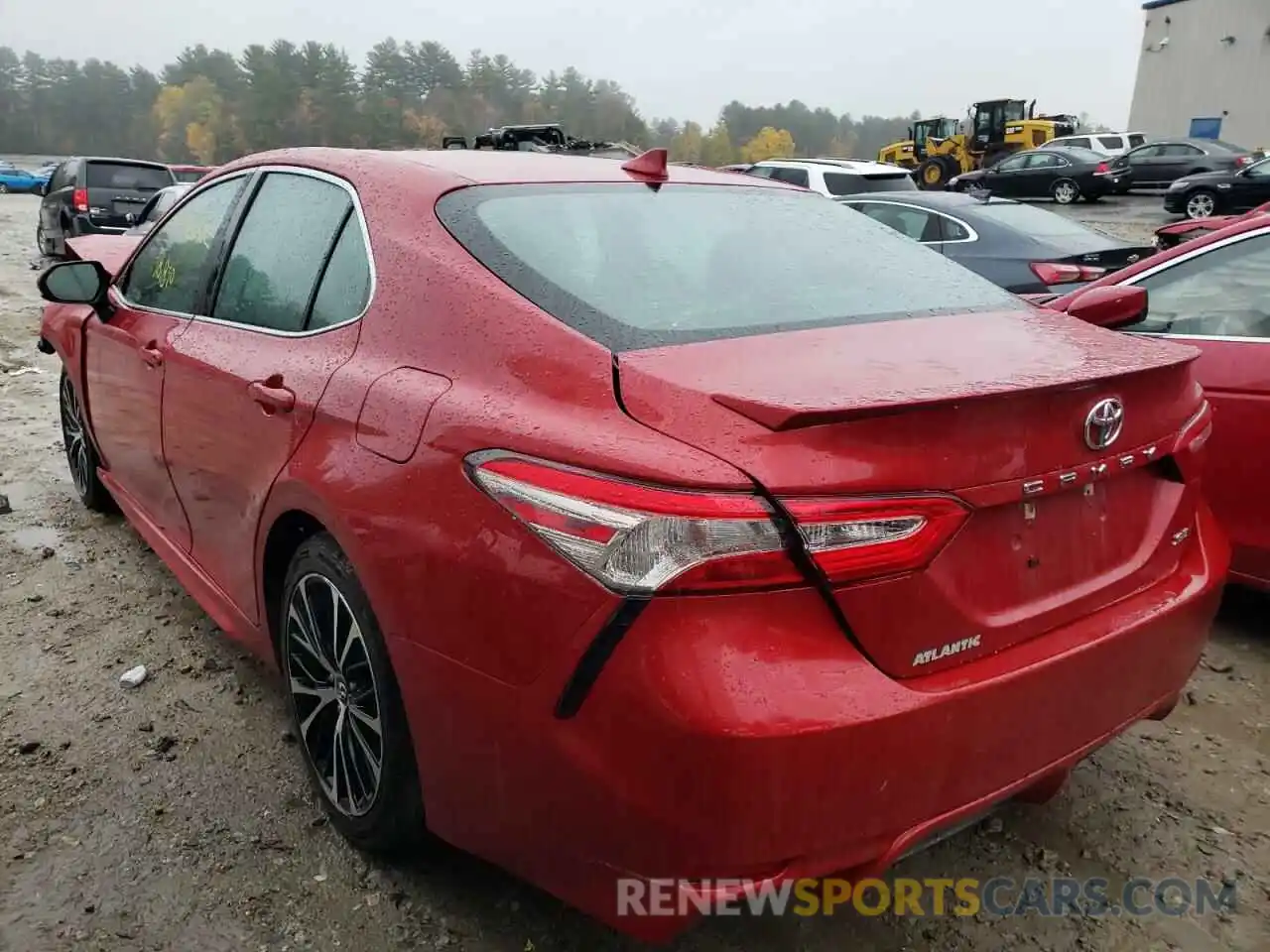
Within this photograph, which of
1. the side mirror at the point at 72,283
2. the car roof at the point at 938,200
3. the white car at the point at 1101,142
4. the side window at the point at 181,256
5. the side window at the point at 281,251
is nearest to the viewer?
the side window at the point at 281,251

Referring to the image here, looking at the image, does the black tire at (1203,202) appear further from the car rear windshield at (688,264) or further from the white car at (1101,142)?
the car rear windshield at (688,264)

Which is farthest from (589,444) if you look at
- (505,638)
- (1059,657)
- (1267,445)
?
(1267,445)

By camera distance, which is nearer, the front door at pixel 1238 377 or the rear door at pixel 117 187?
the front door at pixel 1238 377

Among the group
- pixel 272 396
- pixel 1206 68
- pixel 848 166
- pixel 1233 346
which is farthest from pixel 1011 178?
pixel 272 396

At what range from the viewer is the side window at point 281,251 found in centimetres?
251

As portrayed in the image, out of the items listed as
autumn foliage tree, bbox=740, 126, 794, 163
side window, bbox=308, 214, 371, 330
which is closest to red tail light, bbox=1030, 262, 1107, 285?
side window, bbox=308, 214, 371, 330

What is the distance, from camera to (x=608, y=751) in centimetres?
154

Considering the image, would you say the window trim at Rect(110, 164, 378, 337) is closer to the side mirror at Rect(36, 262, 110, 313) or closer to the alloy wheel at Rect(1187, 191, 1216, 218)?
the side mirror at Rect(36, 262, 110, 313)

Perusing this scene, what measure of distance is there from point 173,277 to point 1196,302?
3.56m

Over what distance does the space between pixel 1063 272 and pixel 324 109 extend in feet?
197

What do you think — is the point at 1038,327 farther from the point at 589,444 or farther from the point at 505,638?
the point at 505,638

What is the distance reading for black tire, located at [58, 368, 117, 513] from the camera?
4.43 meters

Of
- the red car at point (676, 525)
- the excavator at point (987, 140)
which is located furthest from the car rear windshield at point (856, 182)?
the excavator at point (987, 140)

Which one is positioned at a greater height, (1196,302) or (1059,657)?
(1196,302)
